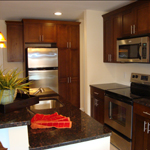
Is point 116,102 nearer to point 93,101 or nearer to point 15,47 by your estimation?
point 93,101

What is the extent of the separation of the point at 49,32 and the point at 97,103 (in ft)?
6.91

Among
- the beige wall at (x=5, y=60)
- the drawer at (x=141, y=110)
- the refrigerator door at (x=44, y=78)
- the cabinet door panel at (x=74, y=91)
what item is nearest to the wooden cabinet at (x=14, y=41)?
the beige wall at (x=5, y=60)

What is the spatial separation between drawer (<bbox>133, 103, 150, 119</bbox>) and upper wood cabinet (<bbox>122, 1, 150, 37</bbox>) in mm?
1144

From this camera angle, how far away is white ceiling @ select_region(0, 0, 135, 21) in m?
3.06

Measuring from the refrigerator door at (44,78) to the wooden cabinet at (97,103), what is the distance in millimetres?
1022

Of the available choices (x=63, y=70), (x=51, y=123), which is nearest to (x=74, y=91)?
(x=63, y=70)

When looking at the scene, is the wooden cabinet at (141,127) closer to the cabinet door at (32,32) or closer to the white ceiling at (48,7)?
the white ceiling at (48,7)

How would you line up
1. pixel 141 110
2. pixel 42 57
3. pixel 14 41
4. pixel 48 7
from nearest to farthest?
pixel 141 110, pixel 48 7, pixel 42 57, pixel 14 41

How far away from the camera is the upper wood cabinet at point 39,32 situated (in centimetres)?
410

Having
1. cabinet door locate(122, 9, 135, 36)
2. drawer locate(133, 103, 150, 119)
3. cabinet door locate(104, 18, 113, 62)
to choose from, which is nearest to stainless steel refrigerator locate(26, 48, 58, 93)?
cabinet door locate(104, 18, 113, 62)

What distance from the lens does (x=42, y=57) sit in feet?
13.2

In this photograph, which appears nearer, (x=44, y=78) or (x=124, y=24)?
(x=124, y=24)

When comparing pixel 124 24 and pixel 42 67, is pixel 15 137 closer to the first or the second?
pixel 124 24

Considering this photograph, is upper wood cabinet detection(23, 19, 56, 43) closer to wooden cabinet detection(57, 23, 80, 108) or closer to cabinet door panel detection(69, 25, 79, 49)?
wooden cabinet detection(57, 23, 80, 108)
